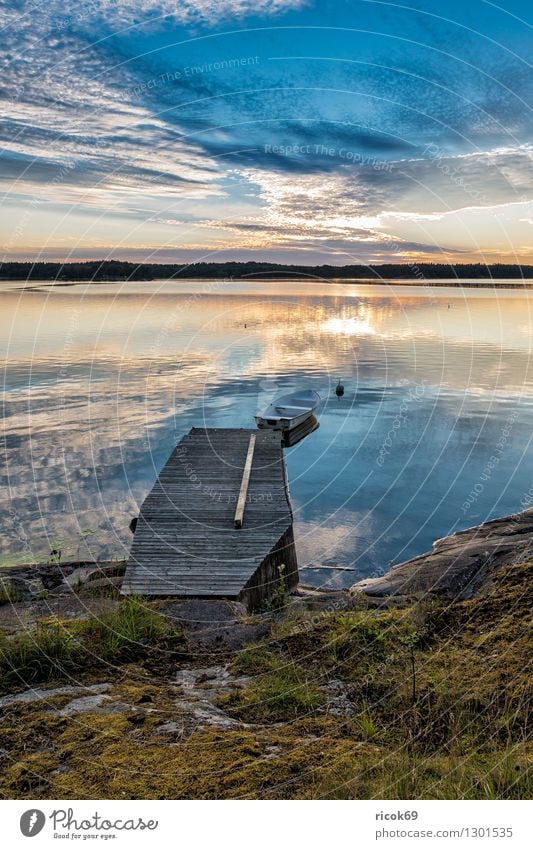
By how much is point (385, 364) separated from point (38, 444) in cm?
3412

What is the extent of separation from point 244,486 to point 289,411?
646 inches

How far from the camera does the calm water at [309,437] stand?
20.5m

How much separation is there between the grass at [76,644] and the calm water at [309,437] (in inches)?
411

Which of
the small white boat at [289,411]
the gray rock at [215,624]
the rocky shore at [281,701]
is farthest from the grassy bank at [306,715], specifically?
→ the small white boat at [289,411]

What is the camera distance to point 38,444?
2845 centimetres

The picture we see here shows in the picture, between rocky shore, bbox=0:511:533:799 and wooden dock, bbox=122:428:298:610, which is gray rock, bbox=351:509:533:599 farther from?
wooden dock, bbox=122:428:298:610

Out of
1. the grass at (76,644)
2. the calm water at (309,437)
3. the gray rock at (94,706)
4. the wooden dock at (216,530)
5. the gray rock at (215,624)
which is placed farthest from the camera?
the calm water at (309,437)

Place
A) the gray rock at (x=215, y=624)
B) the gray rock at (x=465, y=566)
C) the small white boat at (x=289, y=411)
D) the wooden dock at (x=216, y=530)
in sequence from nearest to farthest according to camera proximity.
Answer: the gray rock at (x=215, y=624)
the gray rock at (x=465, y=566)
the wooden dock at (x=216, y=530)
the small white boat at (x=289, y=411)

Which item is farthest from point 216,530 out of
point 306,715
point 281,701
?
point 306,715

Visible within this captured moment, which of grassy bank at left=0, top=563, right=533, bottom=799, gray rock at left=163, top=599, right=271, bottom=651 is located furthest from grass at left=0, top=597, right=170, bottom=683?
gray rock at left=163, top=599, right=271, bottom=651

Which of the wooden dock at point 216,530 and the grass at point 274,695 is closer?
the grass at point 274,695

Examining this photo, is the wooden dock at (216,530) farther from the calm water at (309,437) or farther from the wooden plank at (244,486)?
the calm water at (309,437)

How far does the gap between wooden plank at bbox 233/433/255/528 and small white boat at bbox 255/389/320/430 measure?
Answer: 8.36m

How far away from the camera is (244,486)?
17.8m
